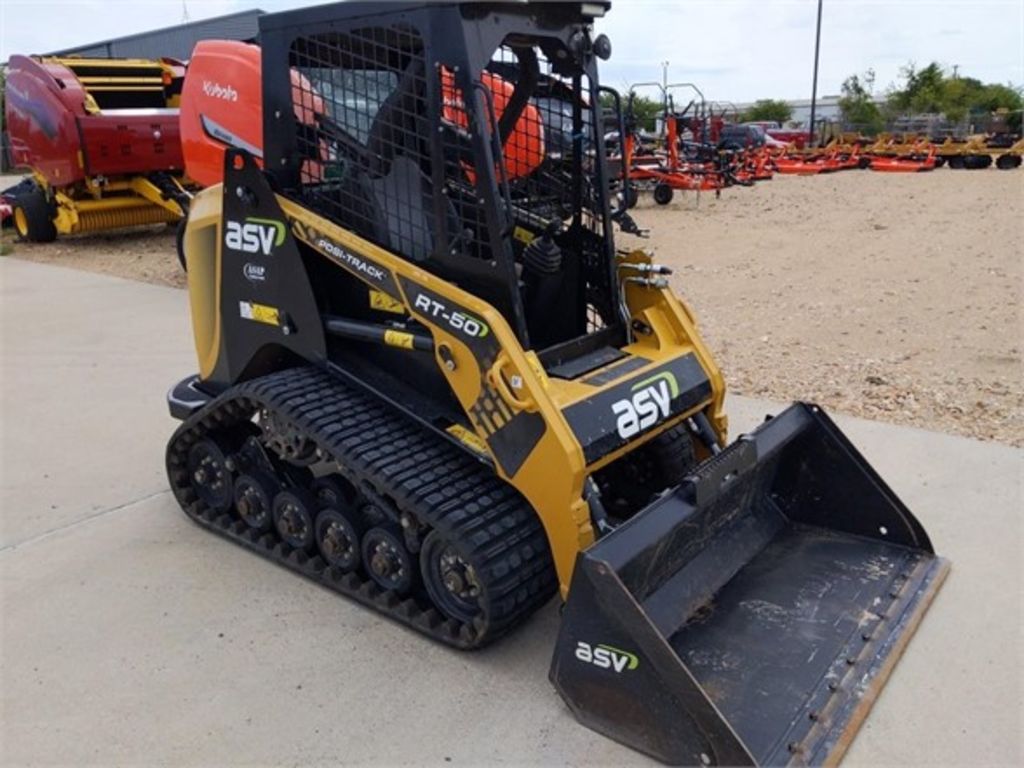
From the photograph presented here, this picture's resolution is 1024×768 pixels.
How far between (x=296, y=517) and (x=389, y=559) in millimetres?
518

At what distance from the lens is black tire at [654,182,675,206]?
16.6m

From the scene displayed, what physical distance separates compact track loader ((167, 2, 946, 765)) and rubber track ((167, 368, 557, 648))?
0.01 m

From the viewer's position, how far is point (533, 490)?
114 inches

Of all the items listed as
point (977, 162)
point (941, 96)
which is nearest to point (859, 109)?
point (941, 96)

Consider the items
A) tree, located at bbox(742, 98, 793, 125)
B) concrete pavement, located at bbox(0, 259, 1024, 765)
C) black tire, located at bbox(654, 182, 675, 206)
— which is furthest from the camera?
tree, located at bbox(742, 98, 793, 125)

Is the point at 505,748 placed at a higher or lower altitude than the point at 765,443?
lower

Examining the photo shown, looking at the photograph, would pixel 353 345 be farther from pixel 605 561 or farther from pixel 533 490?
pixel 605 561

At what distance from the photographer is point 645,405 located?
319cm

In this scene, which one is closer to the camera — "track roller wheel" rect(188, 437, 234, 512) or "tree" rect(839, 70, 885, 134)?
"track roller wheel" rect(188, 437, 234, 512)

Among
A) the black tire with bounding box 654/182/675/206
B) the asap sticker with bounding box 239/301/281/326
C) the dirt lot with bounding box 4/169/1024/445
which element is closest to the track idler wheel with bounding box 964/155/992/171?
the dirt lot with bounding box 4/169/1024/445

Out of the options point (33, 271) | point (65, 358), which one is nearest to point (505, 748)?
point (65, 358)

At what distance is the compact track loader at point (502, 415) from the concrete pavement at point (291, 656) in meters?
Answer: 0.13

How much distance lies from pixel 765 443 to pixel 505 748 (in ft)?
4.70

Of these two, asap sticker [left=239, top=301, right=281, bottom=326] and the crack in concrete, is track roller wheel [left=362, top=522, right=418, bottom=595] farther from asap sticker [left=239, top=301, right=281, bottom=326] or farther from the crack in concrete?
the crack in concrete
